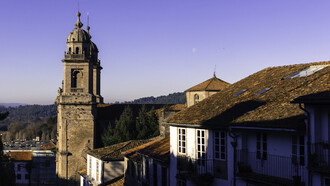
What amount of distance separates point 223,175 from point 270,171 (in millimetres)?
2966

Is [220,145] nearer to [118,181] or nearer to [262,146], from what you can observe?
[262,146]

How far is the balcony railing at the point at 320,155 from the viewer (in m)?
12.0

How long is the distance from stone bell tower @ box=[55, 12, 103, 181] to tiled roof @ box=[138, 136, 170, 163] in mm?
31174

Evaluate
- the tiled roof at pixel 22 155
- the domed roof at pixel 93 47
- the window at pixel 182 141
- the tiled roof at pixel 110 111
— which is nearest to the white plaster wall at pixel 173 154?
the window at pixel 182 141

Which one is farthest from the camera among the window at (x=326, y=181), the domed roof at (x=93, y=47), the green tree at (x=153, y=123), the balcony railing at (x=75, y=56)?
the domed roof at (x=93, y=47)

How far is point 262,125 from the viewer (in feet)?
45.0

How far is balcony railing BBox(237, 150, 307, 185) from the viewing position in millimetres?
12961

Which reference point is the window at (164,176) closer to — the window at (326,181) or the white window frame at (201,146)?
the white window frame at (201,146)

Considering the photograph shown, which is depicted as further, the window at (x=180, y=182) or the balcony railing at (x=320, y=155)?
the window at (x=180, y=182)

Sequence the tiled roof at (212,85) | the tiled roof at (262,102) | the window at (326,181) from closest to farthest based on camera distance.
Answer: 1. the window at (326,181)
2. the tiled roof at (262,102)
3. the tiled roof at (212,85)

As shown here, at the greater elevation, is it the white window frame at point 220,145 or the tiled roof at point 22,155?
the white window frame at point 220,145

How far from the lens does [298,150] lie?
1316 centimetres

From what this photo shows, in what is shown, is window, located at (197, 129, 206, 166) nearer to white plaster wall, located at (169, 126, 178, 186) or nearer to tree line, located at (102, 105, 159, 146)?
white plaster wall, located at (169, 126, 178, 186)

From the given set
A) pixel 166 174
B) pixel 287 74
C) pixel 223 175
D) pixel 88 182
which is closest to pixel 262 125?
pixel 223 175
